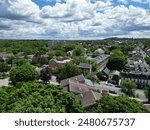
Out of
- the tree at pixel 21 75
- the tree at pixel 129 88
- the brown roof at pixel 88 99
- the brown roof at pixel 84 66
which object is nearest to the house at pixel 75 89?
the brown roof at pixel 88 99

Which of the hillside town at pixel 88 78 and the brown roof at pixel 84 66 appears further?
the brown roof at pixel 84 66

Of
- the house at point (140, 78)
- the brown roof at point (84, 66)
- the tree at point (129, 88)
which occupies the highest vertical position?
the brown roof at point (84, 66)

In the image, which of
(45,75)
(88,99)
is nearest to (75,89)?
(88,99)

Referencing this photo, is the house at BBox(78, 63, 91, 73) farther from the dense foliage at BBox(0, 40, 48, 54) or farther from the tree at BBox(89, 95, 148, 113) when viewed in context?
the dense foliage at BBox(0, 40, 48, 54)

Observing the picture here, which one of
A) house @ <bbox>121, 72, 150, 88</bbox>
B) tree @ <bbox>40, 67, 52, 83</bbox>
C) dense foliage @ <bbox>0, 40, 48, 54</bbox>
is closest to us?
tree @ <bbox>40, 67, 52, 83</bbox>

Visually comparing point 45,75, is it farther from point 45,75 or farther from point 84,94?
point 84,94

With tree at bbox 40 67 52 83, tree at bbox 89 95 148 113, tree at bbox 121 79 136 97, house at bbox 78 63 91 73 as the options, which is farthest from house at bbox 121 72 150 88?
tree at bbox 89 95 148 113

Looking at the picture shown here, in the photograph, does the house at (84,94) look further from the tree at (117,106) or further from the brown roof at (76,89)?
the tree at (117,106)

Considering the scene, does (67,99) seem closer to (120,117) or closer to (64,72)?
(120,117)

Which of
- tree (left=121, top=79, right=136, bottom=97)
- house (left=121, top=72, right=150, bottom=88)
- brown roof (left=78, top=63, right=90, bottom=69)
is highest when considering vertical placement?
brown roof (left=78, top=63, right=90, bottom=69)

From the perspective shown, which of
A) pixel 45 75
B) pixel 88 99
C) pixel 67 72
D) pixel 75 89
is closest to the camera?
pixel 88 99

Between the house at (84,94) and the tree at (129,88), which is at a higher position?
the house at (84,94)
